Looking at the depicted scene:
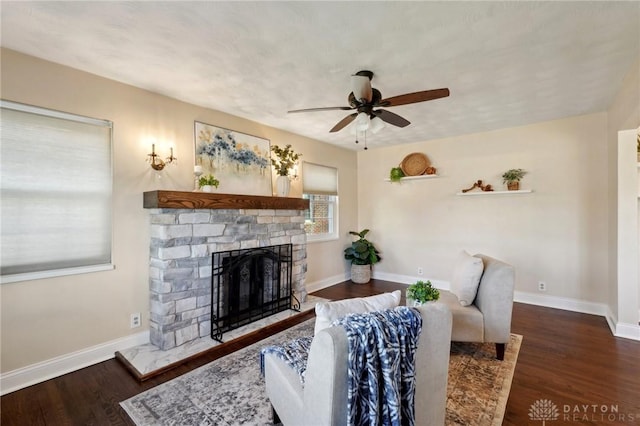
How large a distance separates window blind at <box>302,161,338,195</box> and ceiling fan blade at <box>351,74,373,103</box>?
243 cm

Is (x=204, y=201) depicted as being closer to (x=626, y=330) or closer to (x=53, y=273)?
(x=53, y=273)

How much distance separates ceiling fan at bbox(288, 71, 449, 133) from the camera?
2.33 metres

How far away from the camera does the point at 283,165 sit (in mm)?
4109

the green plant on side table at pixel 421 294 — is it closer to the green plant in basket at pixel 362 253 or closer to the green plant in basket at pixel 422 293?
the green plant in basket at pixel 422 293

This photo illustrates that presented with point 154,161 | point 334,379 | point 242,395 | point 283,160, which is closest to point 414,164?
point 283,160

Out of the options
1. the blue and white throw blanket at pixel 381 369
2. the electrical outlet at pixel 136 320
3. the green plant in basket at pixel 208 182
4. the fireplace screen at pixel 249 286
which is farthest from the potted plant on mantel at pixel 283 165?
the blue and white throw blanket at pixel 381 369

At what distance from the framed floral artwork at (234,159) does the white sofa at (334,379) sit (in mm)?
2492

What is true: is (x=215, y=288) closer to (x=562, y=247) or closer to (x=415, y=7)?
(x=415, y=7)

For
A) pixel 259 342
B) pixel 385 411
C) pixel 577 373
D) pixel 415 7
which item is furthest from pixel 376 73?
pixel 577 373

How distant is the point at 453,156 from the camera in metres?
4.88

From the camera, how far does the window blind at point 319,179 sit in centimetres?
484

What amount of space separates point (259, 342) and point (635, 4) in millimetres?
3929

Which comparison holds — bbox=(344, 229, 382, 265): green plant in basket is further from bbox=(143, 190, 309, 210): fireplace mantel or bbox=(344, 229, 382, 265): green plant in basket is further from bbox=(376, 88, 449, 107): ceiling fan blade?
bbox=(376, 88, 449, 107): ceiling fan blade

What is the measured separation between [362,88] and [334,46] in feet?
1.31
